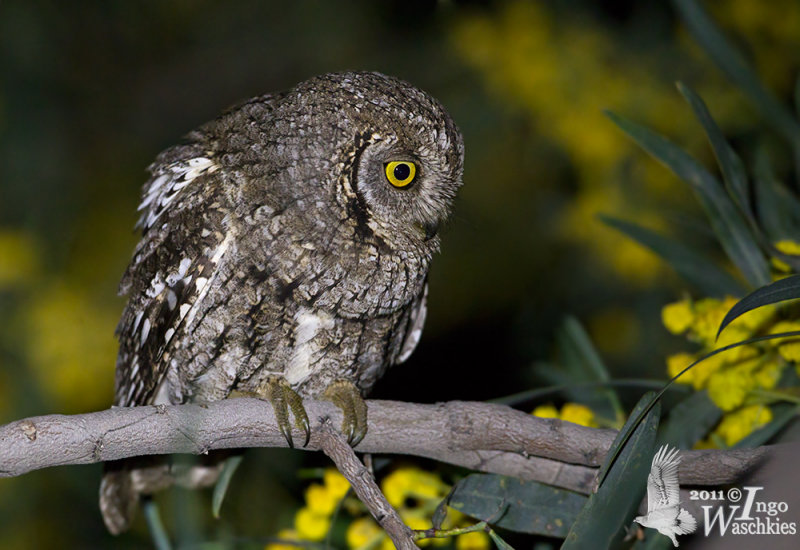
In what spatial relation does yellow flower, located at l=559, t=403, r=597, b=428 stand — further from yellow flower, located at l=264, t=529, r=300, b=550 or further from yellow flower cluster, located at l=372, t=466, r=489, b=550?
yellow flower, located at l=264, t=529, r=300, b=550

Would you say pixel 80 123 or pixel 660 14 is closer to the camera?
pixel 660 14

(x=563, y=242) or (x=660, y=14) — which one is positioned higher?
(x=660, y=14)

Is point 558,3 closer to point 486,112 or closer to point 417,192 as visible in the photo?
point 486,112

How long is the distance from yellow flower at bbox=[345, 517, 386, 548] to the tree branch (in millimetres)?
346

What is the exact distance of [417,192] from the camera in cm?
157

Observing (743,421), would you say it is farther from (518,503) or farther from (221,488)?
(221,488)

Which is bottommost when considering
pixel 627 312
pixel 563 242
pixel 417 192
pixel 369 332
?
pixel 627 312

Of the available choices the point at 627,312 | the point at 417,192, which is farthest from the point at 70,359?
the point at 627,312

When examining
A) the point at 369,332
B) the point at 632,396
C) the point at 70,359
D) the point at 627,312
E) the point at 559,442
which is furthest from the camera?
the point at 627,312

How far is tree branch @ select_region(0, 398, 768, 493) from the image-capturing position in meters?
1.22

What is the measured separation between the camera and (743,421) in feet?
5.28

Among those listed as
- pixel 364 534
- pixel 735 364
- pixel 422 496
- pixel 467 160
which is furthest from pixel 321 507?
pixel 467 160

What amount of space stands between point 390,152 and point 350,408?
57 centimetres

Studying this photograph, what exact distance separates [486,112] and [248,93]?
1733 mm
